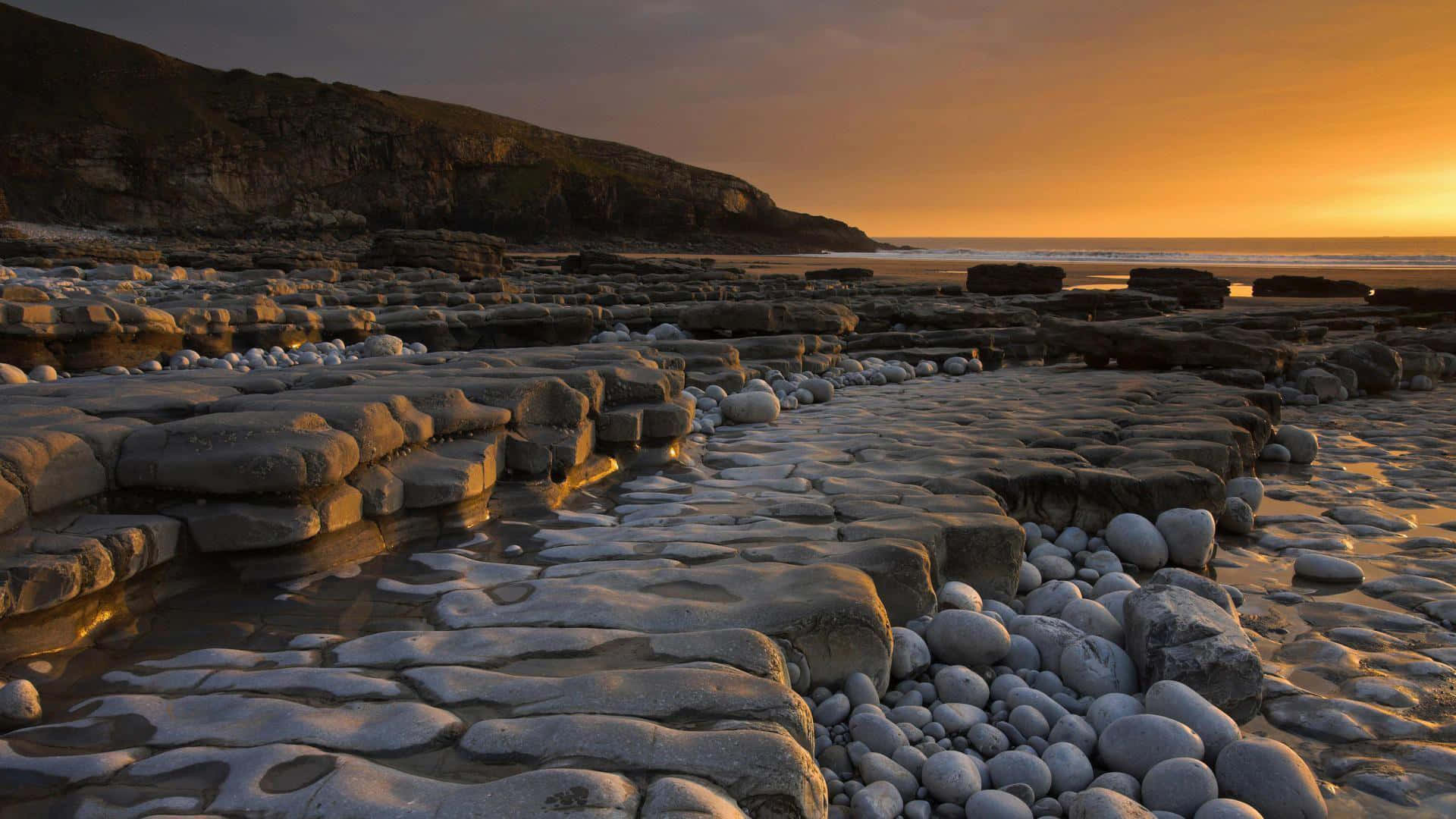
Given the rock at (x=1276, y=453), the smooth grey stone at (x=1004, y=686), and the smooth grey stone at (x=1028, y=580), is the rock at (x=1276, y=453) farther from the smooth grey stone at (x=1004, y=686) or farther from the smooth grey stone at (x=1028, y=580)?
the smooth grey stone at (x=1004, y=686)

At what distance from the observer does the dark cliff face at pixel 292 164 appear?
191ft

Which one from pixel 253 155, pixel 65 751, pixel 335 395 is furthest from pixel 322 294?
pixel 253 155

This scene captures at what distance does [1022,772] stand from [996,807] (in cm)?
18

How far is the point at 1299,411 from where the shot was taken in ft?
25.9

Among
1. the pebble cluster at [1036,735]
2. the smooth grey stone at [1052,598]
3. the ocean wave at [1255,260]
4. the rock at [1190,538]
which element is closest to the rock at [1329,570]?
the rock at [1190,538]

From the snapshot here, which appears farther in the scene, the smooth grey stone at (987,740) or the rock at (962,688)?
the rock at (962,688)

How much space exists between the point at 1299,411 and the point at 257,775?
9.01 metres

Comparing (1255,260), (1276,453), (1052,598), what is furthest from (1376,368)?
(1255,260)

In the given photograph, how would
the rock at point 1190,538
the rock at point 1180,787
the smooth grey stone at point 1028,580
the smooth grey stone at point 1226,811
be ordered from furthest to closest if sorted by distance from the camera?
1. the rock at point 1190,538
2. the smooth grey stone at point 1028,580
3. the rock at point 1180,787
4. the smooth grey stone at point 1226,811

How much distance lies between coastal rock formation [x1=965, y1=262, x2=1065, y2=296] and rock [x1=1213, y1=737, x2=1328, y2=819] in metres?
21.9

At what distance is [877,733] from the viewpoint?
2195mm

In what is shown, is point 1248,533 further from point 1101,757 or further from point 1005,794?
point 1005,794

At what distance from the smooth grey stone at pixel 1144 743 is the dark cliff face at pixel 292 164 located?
2373 inches

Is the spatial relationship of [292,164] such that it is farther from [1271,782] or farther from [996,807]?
[1271,782]
